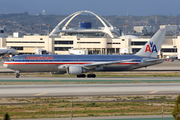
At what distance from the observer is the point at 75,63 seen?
5731 cm

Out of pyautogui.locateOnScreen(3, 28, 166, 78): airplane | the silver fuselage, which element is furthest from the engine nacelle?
the silver fuselage

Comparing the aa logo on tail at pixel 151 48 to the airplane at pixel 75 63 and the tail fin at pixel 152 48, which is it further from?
the airplane at pixel 75 63

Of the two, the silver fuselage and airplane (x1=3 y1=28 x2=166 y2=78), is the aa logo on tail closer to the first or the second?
airplane (x1=3 y1=28 x2=166 y2=78)

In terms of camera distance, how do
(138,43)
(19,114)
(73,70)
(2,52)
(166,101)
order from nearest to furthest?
(19,114) → (166,101) → (73,70) → (2,52) → (138,43)

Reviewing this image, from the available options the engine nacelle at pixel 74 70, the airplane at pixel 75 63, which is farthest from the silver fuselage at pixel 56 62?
the engine nacelle at pixel 74 70

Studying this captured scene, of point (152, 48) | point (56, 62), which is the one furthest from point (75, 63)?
point (152, 48)

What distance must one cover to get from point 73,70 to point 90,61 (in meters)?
4.81

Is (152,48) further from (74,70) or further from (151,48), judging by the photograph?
(74,70)

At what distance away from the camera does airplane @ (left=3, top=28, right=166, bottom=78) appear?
55750 mm

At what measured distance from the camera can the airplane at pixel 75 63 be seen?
5575 centimetres

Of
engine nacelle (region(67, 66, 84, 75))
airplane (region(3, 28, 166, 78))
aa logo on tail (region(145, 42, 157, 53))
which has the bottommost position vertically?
engine nacelle (region(67, 66, 84, 75))

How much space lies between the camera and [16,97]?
3328 cm

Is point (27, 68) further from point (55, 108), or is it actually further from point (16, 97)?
point (55, 108)

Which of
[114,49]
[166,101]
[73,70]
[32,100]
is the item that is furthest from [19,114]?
[114,49]
